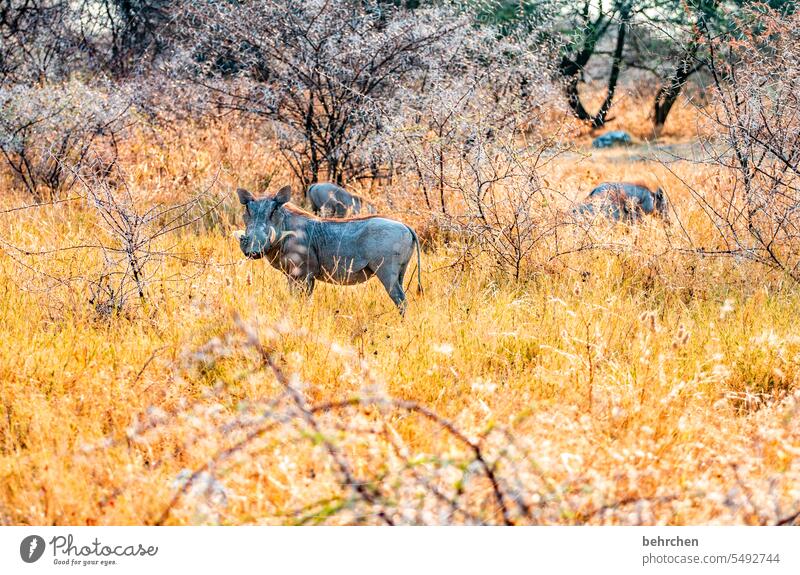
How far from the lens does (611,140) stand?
16547mm

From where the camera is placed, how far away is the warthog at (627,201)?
657cm

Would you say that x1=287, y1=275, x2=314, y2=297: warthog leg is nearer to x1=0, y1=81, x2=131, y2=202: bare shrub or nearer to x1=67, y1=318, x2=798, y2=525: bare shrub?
x1=67, y1=318, x2=798, y2=525: bare shrub

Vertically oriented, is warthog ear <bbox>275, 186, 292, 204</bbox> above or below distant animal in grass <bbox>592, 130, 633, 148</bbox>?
above

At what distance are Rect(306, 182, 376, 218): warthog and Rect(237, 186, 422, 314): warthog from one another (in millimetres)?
2266

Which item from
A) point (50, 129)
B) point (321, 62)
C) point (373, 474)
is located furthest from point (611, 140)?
point (373, 474)

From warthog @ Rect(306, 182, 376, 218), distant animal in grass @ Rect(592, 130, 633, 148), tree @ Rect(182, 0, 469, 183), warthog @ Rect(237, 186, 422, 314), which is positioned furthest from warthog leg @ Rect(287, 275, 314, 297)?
distant animal in grass @ Rect(592, 130, 633, 148)

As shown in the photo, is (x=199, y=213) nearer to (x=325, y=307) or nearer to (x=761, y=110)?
(x=325, y=307)

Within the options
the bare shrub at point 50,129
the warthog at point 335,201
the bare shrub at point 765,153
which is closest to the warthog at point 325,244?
the bare shrub at point 765,153

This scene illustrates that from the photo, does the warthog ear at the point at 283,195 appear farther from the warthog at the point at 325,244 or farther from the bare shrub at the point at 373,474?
the bare shrub at the point at 373,474

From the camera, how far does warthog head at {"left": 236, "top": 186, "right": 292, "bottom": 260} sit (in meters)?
4.18

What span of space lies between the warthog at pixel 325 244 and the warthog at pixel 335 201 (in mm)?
2266

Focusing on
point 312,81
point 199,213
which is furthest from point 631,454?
point 312,81

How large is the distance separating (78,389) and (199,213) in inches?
143
